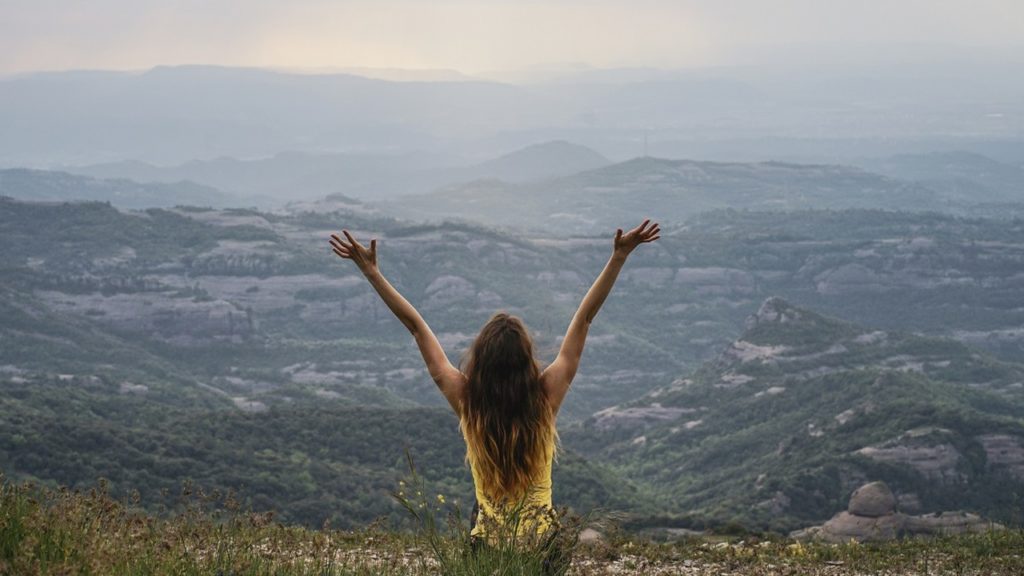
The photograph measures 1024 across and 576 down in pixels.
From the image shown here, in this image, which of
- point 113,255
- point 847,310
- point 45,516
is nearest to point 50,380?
point 113,255

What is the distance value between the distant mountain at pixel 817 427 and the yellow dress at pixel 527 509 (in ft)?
127

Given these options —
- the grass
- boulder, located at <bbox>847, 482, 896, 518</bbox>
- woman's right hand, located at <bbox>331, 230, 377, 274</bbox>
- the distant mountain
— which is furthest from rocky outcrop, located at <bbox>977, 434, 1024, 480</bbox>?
woman's right hand, located at <bbox>331, 230, 377, 274</bbox>

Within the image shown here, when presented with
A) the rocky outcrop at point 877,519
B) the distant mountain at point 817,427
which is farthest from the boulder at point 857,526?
the distant mountain at point 817,427

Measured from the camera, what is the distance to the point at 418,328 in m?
9.12

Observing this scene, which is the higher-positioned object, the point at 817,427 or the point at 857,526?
the point at 857,526

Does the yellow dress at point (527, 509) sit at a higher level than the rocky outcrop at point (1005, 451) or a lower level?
higher

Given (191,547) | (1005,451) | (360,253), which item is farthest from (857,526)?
(360,253)

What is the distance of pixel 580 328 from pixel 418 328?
4.09 feet

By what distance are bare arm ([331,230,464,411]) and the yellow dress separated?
488 millimetres

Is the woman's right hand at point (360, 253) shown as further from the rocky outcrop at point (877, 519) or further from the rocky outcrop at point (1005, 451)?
the rocky outcrop at point (1005, 451)

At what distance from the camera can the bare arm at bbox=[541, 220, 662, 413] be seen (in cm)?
864

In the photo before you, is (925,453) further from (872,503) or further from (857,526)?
(857,526)

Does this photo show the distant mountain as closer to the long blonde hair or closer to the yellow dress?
the yellow dress

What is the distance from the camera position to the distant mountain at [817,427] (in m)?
61.9
